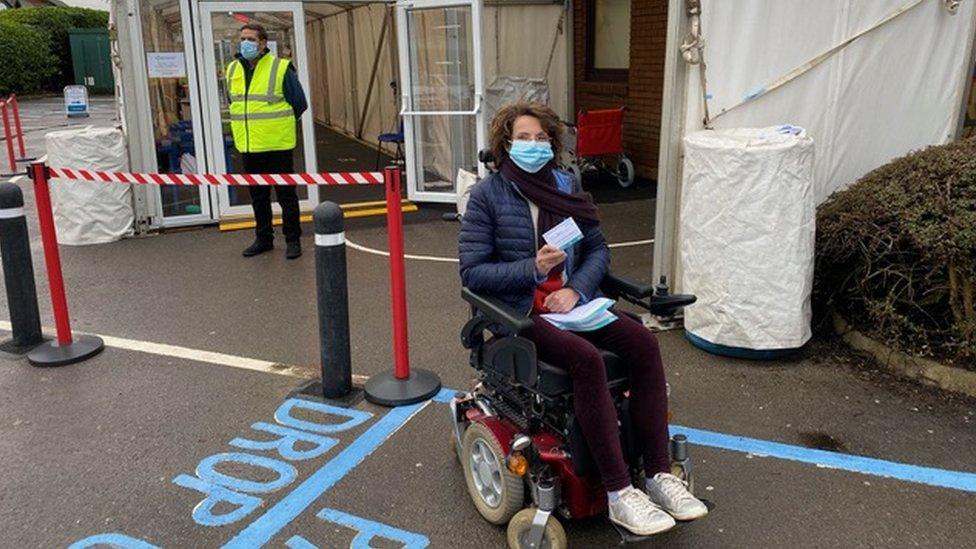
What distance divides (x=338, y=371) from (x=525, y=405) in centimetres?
160

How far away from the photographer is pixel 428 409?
4.35m

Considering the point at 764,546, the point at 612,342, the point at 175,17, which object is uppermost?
the point at 175,17

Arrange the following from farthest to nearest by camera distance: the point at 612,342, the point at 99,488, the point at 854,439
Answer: the point at 854,439 → the point at 99,488 → the point at 612,342

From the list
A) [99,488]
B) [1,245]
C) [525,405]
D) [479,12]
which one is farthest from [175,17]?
[525,405]

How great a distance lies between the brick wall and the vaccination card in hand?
23.2ft

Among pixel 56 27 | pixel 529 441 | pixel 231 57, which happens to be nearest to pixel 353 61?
pixel 231 57

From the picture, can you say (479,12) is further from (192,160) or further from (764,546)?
(764,546)

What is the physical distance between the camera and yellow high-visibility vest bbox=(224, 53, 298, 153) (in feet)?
23.6

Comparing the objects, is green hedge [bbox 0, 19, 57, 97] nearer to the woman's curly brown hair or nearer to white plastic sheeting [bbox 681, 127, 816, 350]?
white plastic sheeting [bbox 681, 127, 816, 350]

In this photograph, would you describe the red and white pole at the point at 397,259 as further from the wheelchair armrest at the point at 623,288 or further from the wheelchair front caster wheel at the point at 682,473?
the wheelchair front caster wheel at the point at 682,473

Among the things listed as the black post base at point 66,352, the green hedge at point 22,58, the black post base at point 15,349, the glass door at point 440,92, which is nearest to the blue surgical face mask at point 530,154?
the black post base at point 66,352

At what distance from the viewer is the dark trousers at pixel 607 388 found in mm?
2863

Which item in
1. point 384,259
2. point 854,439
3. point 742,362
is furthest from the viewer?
point 384,259

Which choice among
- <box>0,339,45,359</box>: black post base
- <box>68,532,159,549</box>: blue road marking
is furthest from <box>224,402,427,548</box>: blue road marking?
<box>0,339,45,359</box>: black post base
